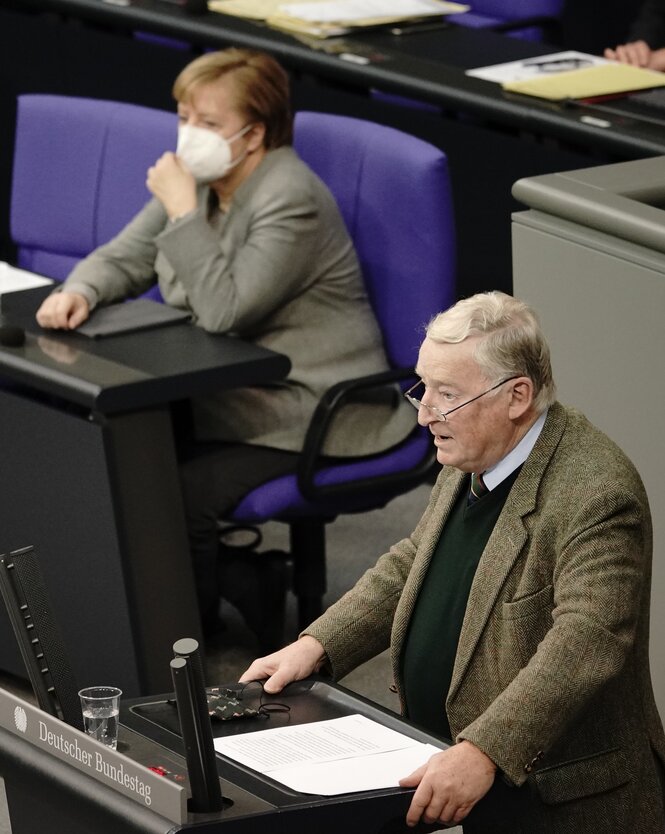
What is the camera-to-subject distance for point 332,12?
549 centimetres

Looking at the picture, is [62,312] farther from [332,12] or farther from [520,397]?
[332,12]

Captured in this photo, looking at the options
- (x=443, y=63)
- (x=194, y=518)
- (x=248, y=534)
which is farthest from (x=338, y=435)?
(x=443, y=63)

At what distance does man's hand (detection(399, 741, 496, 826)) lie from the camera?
2131mm

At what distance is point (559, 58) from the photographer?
195 inches

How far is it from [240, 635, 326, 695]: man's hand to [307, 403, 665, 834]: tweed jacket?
197 millimetres

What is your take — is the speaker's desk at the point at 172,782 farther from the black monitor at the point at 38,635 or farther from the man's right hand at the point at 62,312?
the man's right hand at the point at 62,312

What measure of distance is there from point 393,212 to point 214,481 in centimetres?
70

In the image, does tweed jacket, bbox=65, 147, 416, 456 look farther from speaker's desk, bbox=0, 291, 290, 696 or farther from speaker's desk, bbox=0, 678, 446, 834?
speaker's desk, bbox=0, 678, 446, 834

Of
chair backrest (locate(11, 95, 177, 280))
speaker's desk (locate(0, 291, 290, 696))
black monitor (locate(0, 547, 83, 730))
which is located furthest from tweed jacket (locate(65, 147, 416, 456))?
black monitor (locate(0, 547, 83, 730))

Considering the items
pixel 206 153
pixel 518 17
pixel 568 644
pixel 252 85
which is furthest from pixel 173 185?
pixel 518 17

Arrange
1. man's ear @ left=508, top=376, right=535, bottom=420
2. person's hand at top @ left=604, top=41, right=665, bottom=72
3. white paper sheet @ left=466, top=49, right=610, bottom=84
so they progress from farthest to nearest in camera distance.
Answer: person's hand at top @ left=604, top=41, right=665, bottom=72 → white paper sheet @ left=466, top=49, right=610, bottom=84 → man's ear @ left=508, top=376, right=535, bottom=420

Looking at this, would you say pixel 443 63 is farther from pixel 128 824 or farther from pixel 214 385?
pixel 128 824

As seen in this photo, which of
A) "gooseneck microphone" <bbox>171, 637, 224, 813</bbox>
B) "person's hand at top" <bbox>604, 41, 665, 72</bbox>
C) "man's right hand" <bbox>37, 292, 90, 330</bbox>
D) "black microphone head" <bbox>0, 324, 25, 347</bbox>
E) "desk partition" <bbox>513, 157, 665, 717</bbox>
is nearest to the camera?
"gooseneck microphone" <bbox>171, 637, 224, 813</bbox>

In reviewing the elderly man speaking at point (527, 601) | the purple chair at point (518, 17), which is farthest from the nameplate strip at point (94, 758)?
the purple chair at point (518, 17)
